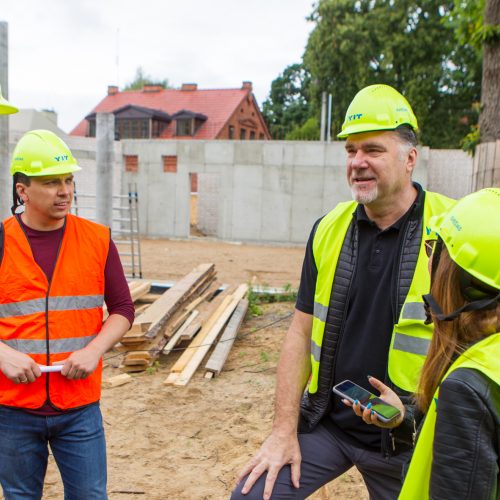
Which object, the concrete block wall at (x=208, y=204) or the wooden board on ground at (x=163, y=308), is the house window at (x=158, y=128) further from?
the wooden board on ground at (x=163, y=308)

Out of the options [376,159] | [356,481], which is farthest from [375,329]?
[356,481]

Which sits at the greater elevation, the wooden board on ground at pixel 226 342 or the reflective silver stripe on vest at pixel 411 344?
the reflective silver stripe on vest at pixel 411 344

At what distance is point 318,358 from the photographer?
89.4 inches

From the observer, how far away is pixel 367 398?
6.37ft

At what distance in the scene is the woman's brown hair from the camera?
52.8 inches

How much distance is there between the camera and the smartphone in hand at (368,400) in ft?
6.11

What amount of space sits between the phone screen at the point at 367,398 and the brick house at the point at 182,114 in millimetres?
34191

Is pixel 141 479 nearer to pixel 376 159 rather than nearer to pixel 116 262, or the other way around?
pixel 116 262

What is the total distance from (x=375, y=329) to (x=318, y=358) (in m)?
0.28

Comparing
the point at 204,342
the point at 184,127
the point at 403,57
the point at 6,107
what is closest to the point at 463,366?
the point at 6,107

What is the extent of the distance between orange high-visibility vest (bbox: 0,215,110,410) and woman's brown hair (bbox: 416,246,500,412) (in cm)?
161

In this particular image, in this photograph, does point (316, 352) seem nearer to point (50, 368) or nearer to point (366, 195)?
point (366, 195)

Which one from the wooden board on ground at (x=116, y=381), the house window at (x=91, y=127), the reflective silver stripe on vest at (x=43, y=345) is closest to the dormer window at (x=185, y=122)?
the house window at (x=91, y=127)

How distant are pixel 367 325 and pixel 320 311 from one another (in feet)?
0.70
